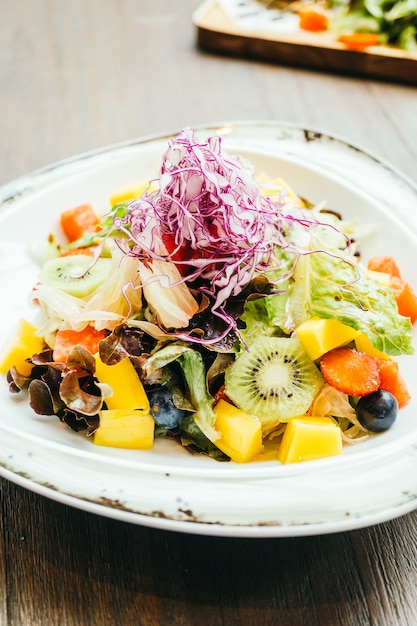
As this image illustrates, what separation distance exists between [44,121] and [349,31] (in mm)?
2027

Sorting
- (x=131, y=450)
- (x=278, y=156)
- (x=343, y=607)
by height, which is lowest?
(x=343, y=607)

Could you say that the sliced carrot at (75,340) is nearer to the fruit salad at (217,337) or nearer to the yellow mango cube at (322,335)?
the fruit salad at (217,337)

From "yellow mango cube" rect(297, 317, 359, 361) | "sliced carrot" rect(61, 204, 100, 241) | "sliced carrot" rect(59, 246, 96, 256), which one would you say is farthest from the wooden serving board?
"yellow mango cube" rect(297, 317, 359, 361)

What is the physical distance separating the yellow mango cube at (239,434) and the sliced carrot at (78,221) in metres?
1.06

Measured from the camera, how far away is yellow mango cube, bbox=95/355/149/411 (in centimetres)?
201

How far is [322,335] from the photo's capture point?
205 cm

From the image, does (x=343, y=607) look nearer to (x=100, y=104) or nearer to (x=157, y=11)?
(x=100, y=104)

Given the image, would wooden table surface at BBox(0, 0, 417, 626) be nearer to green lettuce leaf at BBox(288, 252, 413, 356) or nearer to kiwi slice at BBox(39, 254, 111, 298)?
green lettuce leaf at BBox(288, 252, 413, 356)

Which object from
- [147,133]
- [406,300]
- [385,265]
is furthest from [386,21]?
[406,300]

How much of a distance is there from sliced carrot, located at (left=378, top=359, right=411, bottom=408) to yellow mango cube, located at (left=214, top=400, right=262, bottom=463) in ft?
1.45

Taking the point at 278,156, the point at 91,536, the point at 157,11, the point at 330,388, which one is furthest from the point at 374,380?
the point at 157,11

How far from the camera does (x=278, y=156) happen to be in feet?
9.41

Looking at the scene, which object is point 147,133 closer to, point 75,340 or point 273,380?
point 75,340

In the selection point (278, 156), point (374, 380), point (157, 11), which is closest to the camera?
point (374, 380)
